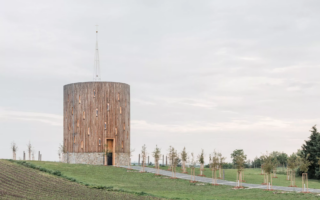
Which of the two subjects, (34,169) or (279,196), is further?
(34,169)

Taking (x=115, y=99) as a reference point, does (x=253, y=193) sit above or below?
below

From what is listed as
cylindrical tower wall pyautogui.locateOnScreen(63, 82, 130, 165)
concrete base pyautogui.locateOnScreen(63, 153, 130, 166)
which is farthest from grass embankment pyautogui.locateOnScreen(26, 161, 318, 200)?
cylindrical tower wall pyautogui.locateOnScreen(63, 82, 130, 165)

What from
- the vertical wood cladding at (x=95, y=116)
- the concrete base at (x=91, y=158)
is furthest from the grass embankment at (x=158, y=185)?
the vertical wood cladding at (x=95, y=116)

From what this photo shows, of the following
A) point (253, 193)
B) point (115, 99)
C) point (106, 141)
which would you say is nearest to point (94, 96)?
point (115, 99)

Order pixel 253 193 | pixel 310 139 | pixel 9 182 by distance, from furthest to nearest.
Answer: pixel 310 139, pixel 253 193, pixel 9 182

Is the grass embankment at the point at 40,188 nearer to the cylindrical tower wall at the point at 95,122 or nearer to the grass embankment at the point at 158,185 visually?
the grass embankment at the point at 158,185

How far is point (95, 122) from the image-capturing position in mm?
48344

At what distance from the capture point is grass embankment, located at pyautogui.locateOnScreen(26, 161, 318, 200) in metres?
26.8

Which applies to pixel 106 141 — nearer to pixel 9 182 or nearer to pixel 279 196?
pixel 9 182

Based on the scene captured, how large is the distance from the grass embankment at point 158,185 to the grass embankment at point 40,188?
293 cm

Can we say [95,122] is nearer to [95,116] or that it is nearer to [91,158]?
[95,116]

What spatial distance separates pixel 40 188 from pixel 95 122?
2290 centimetres

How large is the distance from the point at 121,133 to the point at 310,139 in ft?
74.3

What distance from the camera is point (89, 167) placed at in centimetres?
4241
